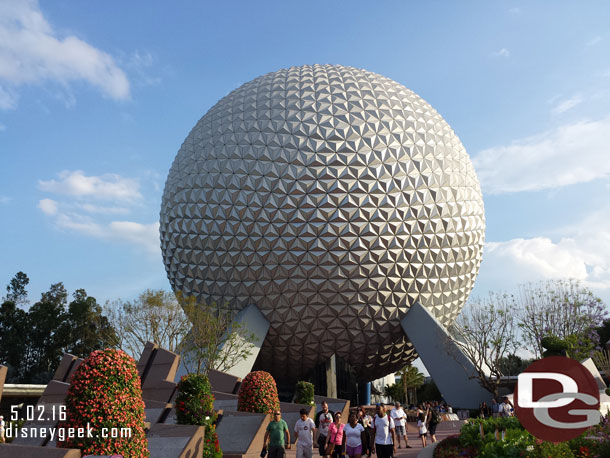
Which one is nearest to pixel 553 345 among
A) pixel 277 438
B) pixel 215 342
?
pixel 277 438

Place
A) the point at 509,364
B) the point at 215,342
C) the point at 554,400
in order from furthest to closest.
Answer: the point at 509,364 → the point at 215,342 → the point at 554,400

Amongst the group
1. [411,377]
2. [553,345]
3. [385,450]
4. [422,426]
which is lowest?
[411,377]

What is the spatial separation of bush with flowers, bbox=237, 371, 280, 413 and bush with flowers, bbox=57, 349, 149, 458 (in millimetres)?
6204

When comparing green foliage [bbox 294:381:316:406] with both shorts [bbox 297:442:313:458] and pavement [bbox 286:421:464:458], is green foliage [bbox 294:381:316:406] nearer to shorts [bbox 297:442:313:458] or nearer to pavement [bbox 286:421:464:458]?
pavement [bbox 286:421:464:458]

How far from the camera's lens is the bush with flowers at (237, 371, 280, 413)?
14613 millimetres

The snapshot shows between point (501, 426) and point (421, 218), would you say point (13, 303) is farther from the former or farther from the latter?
point (501, 426)

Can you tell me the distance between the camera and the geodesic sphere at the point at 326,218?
2270 centimetres

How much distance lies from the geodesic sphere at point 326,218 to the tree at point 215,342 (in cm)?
123

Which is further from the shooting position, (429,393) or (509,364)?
(429,393)

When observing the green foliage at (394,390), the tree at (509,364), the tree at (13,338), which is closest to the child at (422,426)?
the tree at (509,364)

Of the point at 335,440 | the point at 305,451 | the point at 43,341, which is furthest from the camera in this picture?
the point at 43,341

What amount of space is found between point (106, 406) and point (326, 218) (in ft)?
49.9

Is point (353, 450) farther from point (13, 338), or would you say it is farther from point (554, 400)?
point (13, 338)

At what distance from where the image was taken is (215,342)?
2316 centimetres
